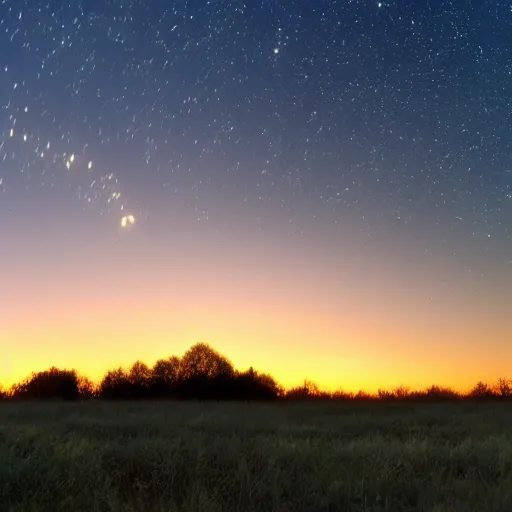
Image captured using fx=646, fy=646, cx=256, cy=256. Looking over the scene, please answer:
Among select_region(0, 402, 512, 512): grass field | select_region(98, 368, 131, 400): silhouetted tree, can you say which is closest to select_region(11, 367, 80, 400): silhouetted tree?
select_region(98, 368, 131, 400): silhouetted tree

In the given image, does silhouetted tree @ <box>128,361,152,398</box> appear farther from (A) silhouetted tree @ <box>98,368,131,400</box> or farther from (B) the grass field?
(B) the grass field

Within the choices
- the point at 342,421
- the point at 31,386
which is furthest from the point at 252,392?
the point at 342,421

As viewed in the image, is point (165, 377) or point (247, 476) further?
point (165, 377)

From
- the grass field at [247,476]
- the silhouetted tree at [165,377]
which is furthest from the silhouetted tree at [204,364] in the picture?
the grass field at [247,476]

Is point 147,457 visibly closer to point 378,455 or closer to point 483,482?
point 378,455

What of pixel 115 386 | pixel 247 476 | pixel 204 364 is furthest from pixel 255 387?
pixel 247 476

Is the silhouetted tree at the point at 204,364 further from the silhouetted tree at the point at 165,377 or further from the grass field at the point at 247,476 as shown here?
the grass field at the point at 247,476

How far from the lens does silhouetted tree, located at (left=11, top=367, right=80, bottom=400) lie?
54594mm

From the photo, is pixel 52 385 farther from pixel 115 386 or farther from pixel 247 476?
pixel 247 476

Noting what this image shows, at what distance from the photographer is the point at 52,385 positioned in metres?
55.4

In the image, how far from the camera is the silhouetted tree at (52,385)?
179ft

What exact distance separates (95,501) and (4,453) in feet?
6.49

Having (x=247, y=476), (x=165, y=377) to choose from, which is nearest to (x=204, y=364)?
(x=165, y=377)

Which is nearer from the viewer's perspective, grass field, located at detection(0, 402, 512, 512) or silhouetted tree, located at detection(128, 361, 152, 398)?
grass field, located at detection(0, 402, 512, 512)
